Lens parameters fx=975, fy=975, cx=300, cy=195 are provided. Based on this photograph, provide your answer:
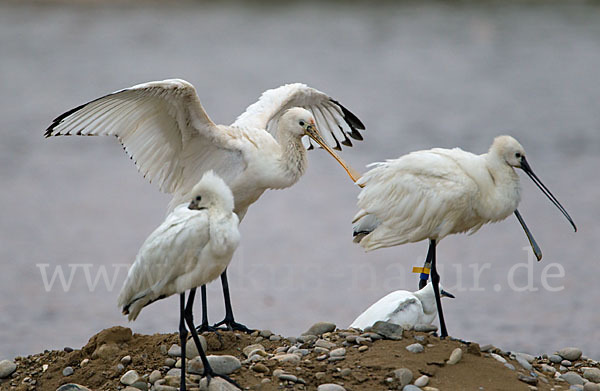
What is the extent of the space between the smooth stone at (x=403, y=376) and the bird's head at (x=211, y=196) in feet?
5.04

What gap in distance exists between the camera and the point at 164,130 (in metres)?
8.17

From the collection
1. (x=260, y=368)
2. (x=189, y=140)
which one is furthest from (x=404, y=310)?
(x=189, y=140)

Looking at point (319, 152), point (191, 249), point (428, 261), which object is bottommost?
point (428, 261)

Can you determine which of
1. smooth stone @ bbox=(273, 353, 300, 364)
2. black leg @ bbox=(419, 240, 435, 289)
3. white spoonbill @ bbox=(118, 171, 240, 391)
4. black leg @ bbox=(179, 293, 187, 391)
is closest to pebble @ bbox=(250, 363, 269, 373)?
smooth stone @ bbox=(273, 353, 300, 364)

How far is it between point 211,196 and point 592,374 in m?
3.30

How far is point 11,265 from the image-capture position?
43.9ft

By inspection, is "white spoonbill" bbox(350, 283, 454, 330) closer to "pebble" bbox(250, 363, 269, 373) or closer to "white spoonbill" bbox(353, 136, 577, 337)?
Result: "white spoonbill" bbox(353, 136, 577, 337)

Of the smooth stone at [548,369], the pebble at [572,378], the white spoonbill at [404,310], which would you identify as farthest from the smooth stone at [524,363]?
the white spoonbill at [404,310]

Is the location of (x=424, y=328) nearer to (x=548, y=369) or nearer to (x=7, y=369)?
(x=548, y=369)

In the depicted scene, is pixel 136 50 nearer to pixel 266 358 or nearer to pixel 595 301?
pixel 595 301

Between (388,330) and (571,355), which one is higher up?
(388,330)

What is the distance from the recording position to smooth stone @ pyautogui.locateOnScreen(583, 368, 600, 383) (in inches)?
291

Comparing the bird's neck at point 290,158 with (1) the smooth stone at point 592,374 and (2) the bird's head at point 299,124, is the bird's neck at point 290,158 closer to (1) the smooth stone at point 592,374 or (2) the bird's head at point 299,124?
(2) the bird's head at point 299,124

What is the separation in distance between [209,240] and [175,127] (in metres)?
2.15
